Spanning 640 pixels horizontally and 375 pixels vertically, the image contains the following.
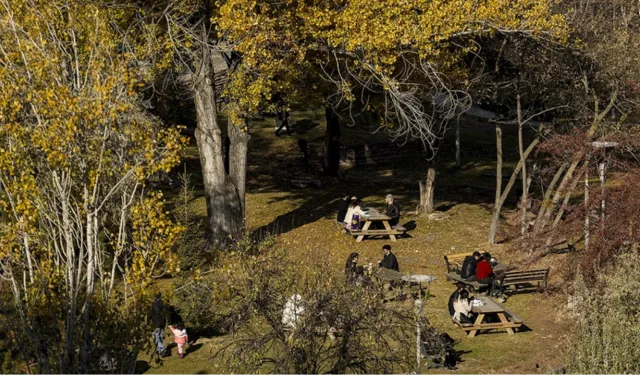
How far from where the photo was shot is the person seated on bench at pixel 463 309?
801 inches

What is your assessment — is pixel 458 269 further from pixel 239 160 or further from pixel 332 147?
pixel 332 147

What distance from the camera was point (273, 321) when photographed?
48.6 feet

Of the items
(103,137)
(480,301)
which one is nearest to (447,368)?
(480,301)

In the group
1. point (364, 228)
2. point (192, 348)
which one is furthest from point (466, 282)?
point (192, 348)

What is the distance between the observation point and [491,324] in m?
20.1

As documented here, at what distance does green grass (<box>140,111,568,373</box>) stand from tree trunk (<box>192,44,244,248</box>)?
5.20 feet

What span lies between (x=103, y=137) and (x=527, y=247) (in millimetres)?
14333

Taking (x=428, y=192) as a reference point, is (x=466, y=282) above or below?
below

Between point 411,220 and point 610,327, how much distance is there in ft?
48.8

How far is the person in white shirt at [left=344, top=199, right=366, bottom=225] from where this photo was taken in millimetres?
28250

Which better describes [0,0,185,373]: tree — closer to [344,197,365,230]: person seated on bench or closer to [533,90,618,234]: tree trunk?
[533,90,618,234]: tree trunk

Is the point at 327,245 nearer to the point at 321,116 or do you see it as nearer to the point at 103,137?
the point at 103,137

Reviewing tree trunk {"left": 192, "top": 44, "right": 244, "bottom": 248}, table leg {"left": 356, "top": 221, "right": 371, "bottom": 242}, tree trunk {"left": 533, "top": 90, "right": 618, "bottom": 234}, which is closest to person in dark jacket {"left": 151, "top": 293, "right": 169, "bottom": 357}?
tree trunk {"left": 192, "top": 44, "right": 244, "bottom": 248}

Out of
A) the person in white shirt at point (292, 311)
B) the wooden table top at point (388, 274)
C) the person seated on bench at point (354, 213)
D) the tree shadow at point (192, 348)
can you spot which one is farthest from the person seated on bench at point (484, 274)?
the person in white shirt at point (292, 311)
